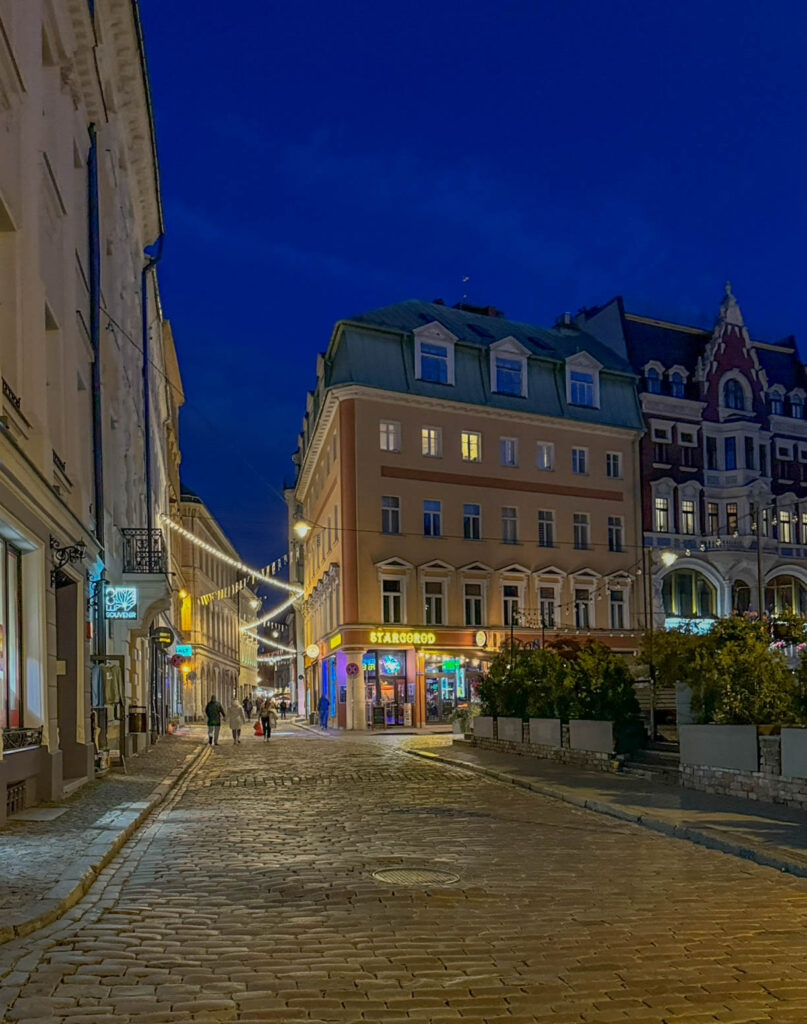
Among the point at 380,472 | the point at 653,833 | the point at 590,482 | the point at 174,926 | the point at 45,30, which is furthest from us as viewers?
the point at 590,482

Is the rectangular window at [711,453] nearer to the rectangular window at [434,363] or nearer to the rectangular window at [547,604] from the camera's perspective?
the rectangular window at [547,604]

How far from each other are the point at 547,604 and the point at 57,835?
39890mm

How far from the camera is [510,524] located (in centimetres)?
5112

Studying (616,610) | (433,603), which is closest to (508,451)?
(433,603)

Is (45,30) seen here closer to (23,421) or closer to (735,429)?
(23,421)

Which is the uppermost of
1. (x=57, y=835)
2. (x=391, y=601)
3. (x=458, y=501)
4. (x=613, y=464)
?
(x=613, y=464)

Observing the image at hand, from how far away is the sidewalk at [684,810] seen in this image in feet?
37.1

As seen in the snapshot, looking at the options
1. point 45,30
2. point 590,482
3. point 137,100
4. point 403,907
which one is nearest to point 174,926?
point 403,907

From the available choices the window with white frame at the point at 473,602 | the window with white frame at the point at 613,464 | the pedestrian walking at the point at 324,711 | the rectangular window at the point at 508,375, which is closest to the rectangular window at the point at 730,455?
the window with white frame at the point at 613,464

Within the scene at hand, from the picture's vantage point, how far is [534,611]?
50.7 metres

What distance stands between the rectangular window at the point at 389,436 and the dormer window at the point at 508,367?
19.2ft

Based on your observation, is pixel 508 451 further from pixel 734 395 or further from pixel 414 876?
pixel 414 876

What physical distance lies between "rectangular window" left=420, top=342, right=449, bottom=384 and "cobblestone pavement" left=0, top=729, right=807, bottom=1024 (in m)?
37.0

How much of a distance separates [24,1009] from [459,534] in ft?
144
